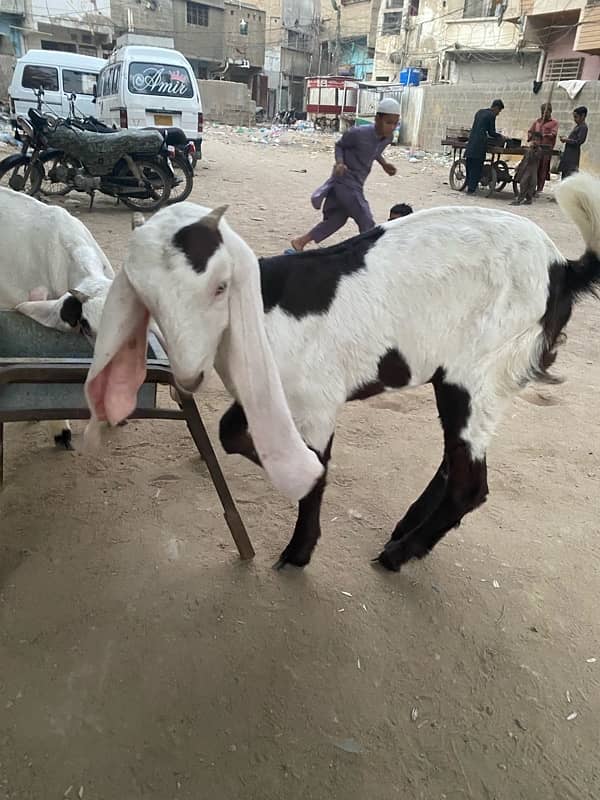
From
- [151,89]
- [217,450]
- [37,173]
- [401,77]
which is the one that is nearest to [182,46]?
[401,77]

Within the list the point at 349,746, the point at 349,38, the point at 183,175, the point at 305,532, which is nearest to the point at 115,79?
the point at 183,175

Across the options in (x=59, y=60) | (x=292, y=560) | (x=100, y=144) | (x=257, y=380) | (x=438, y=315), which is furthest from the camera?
(x=59, y=60)

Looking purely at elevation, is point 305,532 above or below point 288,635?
above

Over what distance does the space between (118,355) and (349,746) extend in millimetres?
1391

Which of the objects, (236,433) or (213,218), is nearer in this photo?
(213,218)

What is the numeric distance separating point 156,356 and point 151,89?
31.7 feet

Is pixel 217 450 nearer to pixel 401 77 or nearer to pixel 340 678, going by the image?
pixel 340 678

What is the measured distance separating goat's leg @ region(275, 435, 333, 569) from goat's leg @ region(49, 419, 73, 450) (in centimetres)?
142

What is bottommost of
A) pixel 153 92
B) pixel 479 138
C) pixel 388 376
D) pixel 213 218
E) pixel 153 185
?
pixel 153 185

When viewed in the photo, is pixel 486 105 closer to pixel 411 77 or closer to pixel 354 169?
pixel 411 77

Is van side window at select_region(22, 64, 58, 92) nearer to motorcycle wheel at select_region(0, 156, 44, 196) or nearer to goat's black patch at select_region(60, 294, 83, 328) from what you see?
motorcycle wheel at select_region(0, 156, 44, 196)

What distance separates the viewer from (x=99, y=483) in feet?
9.29

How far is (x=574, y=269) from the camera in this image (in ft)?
7.06

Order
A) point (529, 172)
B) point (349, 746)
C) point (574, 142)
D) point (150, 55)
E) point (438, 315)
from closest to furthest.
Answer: point (349, 746) → point (438, 315) → point (150, 55) → point (529, 172) → point (574, 142)
